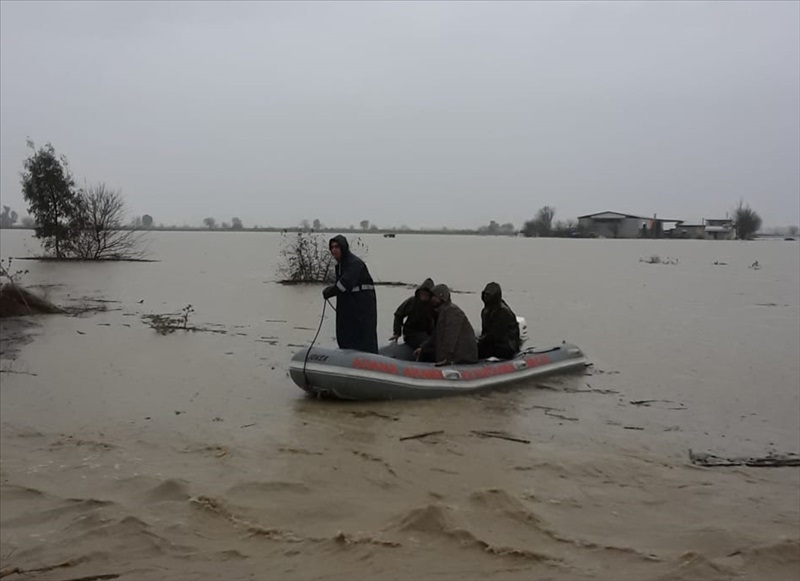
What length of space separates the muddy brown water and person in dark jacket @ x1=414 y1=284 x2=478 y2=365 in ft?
1.97

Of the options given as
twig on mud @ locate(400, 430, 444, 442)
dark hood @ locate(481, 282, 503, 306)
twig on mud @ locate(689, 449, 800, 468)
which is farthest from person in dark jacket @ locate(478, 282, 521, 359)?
twig on mud @ locate(689, 449, 800, 468)

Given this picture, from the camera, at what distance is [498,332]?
9508 mm

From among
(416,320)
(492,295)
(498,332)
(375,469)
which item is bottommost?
(375,469)

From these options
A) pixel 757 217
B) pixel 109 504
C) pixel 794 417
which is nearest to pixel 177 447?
pixel 109 504

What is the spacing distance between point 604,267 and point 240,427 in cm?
3300

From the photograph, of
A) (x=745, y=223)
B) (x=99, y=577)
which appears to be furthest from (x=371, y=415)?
(x=745, y=223)

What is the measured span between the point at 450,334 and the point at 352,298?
1.38 meters

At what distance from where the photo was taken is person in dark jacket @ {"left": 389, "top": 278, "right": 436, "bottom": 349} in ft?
30.8

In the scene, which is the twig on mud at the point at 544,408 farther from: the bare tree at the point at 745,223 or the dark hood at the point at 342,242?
the bare tree at the point at 745,223

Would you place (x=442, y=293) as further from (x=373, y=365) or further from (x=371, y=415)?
(x=371, y=415)

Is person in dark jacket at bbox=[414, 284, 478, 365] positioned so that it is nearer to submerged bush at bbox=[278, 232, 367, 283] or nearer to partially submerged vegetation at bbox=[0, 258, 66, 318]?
partially submerged vegetation at bbox=[0, 258, 66, 318]

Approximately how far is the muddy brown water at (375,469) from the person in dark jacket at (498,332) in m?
0.60

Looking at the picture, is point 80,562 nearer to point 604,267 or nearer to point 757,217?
point 604,267

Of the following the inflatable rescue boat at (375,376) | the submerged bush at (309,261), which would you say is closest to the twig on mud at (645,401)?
the inflatable rescue boat at (375,376)
